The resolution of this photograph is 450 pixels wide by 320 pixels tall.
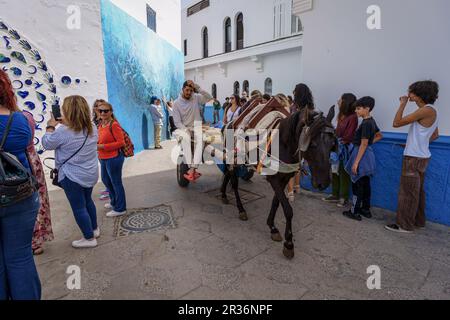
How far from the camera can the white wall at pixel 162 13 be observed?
8227mm

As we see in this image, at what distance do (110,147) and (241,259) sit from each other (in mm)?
2243

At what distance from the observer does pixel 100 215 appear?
13.4 ft

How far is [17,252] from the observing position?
1.81 meters

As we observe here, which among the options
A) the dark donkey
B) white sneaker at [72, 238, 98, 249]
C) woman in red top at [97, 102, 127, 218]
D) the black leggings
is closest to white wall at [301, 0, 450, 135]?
the black leggings

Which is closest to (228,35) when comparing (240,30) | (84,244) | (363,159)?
(240,30)

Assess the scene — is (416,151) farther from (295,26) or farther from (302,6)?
(295,26)

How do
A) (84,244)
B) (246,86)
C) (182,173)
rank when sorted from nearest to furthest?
(84,244) → (182,173) → (246,86)

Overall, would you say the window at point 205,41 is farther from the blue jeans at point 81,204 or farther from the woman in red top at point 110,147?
the blue jeans at point 81,204

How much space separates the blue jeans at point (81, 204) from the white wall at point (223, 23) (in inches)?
593

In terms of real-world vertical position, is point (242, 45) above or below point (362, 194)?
above

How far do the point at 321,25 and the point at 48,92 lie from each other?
5.68 meters

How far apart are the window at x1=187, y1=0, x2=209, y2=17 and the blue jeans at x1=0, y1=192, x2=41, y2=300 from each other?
75.3ft

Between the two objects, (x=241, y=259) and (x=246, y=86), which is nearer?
(x=241, y=259)
